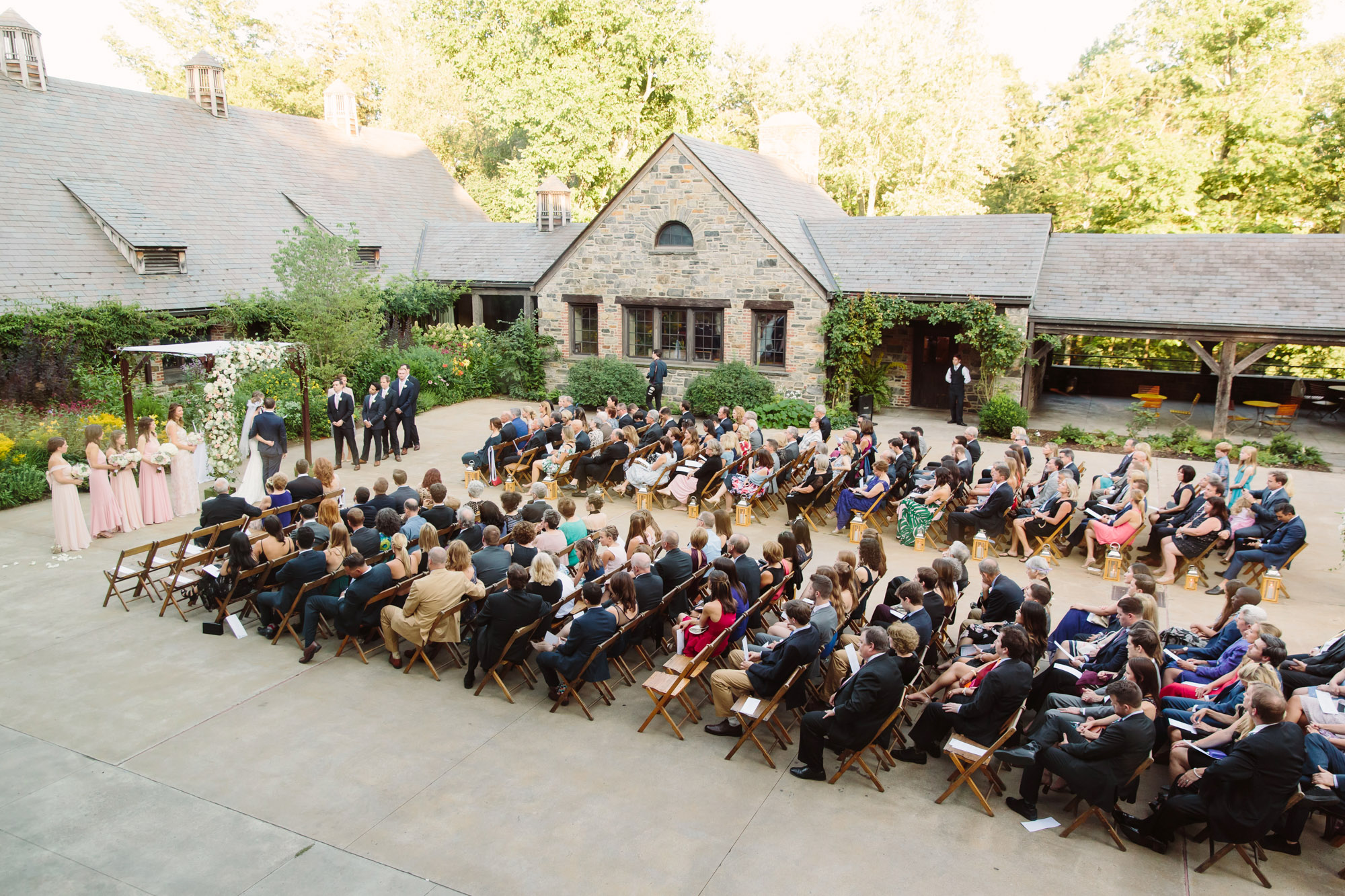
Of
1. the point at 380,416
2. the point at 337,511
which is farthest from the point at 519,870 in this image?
the point at 380,416

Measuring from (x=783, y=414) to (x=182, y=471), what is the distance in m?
12.4

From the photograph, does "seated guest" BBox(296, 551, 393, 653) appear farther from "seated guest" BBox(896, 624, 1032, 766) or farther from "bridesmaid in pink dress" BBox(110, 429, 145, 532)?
"bridesmaid in pink dress" BBox(110, 429, 145, 532)

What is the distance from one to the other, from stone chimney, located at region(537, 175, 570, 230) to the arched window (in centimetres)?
619

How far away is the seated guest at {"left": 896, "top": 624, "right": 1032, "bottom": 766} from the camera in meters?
6.44

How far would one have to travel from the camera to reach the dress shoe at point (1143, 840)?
6031 millimetres

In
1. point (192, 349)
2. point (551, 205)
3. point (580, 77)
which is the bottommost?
point (192, 349)

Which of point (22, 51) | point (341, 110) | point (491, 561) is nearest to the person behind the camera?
point (491, 561)

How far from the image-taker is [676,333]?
2236 centimetres

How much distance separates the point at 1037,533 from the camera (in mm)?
11648

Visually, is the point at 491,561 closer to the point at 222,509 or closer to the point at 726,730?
the point at 726,730

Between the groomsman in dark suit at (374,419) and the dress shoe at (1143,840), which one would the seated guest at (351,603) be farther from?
the groomsman in dark suit at (374,419)

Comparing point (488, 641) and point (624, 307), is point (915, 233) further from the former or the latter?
point (488, 641)

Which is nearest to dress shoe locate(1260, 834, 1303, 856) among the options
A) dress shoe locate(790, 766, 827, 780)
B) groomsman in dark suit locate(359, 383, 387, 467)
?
dress shoe locate(790, 766, 827, 780)

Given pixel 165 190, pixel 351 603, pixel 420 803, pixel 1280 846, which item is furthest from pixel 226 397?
pixel 1280 846
